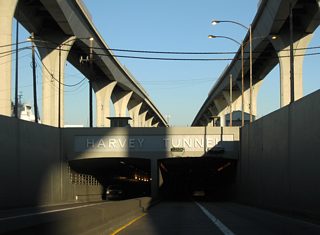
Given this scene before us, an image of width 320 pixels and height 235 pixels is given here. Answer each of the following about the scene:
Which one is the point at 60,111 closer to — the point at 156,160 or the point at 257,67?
the point at 156,160

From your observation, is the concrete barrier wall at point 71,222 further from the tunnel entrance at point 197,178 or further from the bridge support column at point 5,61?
the tunnel entrance at point 197,178

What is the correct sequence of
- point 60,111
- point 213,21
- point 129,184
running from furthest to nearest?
point 129,184
point 60,111
point 213,21

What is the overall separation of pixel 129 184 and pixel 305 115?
4801 centimetres

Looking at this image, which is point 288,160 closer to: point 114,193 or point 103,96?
point 114,193


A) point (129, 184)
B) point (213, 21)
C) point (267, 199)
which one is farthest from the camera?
point (129, 184)

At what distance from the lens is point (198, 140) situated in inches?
1849

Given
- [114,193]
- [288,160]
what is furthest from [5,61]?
[114,193]

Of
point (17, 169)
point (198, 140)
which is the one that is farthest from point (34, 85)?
point (198, 140)

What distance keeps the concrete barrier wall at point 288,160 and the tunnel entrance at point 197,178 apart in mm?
12958

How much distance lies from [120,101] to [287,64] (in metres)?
48.9

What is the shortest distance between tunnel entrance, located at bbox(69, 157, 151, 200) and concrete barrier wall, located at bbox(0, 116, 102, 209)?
3.31m

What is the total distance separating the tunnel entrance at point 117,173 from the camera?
48.9 m

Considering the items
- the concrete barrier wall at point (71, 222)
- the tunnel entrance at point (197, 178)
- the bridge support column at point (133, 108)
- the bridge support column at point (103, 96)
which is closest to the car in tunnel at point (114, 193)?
the tunnel entrance at point (197, 178)

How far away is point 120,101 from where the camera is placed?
309 ft
